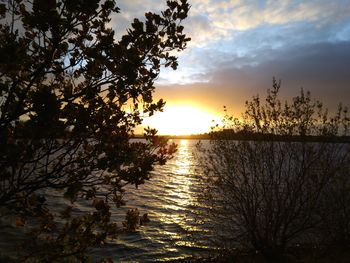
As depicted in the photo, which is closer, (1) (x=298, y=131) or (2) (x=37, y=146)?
(2) (x=37, y=146)

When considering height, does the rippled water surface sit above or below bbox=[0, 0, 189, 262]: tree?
below

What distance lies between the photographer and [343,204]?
14.2m

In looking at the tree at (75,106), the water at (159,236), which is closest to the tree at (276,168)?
the water at (159,236)

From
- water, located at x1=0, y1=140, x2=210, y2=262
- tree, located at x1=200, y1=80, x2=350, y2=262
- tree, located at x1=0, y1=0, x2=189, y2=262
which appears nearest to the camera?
tree, located at x1=0, y1=0, x2=189, y2=262

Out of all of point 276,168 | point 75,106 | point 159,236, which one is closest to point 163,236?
point 159,236

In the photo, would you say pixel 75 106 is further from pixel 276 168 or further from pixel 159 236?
pixel 159 236

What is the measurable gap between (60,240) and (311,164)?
9.75 meters

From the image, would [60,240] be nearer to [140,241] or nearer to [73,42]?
[73,42]

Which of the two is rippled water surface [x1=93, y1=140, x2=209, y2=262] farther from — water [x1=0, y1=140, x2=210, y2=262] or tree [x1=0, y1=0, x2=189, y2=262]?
tree [x1=0, y1=0, x2=189, y2=262]

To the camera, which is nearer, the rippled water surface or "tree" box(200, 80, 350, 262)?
"tree" box(200, 80, 350, 262)

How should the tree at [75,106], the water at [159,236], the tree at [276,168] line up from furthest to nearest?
the water at [159,236] < the tree at [276,168] < the tree at [75,106]

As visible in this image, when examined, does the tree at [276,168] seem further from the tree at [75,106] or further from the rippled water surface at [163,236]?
the tree at [75,106]

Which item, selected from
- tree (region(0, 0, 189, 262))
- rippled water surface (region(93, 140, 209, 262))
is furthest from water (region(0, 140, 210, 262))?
tree (region(0, 0, 189, 262))

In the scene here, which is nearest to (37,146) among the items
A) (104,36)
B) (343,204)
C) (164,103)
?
(104,36)
